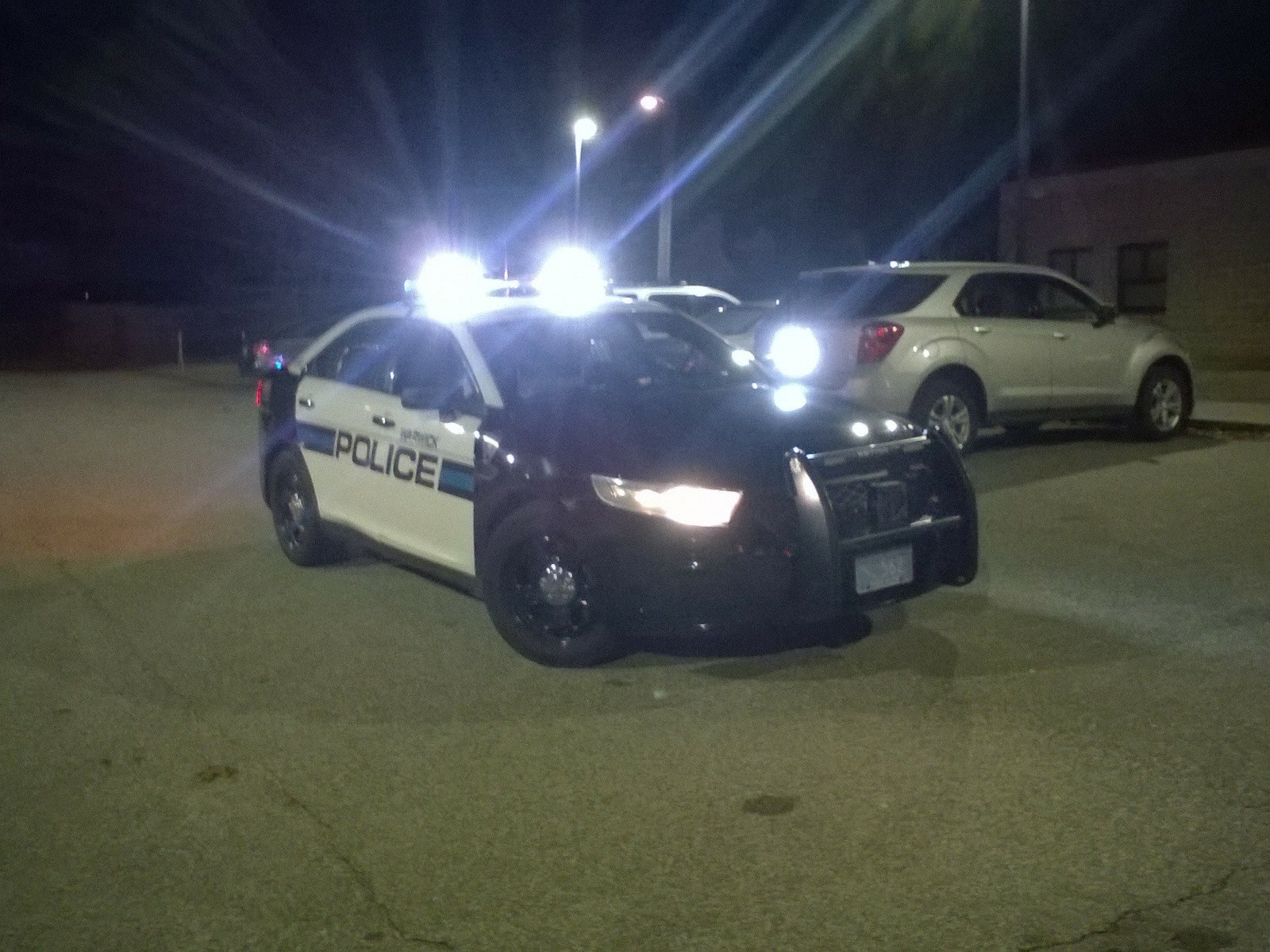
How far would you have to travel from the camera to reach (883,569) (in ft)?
22.1

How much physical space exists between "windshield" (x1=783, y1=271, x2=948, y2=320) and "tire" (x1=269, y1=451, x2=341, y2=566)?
5.21 metres

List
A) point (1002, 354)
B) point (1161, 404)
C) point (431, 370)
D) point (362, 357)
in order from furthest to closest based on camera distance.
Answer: point (1161, 404), point (1002, 354), point (362, 357), point (431, 370)

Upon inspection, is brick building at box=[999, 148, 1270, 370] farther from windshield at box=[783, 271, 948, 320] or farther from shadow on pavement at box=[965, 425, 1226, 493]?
windshield at box=[783, 271, 948, 320]

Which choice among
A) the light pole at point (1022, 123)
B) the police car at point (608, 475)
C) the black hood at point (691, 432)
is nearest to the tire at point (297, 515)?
the police car at point (608, 475)

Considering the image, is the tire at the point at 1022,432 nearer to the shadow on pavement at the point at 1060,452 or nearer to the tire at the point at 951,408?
the shadow on pavement at the point at 1060,452

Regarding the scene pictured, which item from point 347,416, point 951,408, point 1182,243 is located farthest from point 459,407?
point 1182,243

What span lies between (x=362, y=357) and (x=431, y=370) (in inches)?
30.2

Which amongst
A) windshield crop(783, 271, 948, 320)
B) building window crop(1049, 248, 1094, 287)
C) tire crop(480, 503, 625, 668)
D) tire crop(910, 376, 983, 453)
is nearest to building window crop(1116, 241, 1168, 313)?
building window crop(1049, 248, 1094, 287)

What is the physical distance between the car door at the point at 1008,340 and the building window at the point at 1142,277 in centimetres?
1261

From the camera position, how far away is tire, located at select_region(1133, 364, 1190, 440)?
46.0ft

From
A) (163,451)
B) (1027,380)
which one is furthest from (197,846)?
(163,451)

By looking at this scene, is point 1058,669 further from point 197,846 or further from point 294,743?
point 197,846

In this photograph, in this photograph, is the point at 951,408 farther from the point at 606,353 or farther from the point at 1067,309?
the point at 606,353

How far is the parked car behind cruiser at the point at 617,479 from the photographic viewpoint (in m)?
6.47
